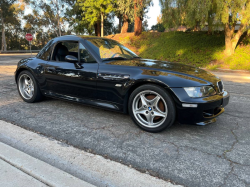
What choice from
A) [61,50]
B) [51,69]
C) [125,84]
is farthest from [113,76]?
[61,50]

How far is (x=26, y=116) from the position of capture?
3.61 m

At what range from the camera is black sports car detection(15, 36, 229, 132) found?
2738mm

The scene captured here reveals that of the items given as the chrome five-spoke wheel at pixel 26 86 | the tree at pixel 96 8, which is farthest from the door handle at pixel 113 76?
the tree at pixel 96 8

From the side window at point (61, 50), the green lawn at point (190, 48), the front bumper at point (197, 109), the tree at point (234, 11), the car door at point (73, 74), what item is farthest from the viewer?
the green lawn at point (190, 48)

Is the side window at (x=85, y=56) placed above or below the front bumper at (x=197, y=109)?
above

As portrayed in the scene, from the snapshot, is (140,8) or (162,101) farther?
(140,8)

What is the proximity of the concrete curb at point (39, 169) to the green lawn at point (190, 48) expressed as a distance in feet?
43.0

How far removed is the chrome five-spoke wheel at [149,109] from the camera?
2902mm

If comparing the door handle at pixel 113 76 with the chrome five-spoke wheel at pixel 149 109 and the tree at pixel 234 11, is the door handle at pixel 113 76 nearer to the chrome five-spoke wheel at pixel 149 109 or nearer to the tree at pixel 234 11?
the chrome five-spoke wheel at pixel 149 109

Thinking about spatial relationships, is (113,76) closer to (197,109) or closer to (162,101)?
(162,101)

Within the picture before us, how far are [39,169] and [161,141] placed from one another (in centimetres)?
156

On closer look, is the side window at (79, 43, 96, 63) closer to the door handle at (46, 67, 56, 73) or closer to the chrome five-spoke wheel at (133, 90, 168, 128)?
the door handle at (46, 67, 56, 73)

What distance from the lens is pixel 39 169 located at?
81.2 inches

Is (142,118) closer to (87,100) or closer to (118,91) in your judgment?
(118,91)
